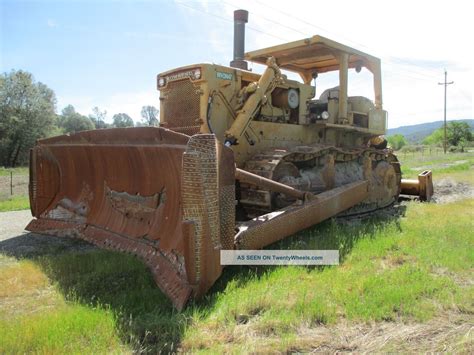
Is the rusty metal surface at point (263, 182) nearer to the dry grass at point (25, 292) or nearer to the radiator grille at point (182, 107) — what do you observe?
the radiator grille at point (182, 107)

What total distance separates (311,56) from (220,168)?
5028 millimetres

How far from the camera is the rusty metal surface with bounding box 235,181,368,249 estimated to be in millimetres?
4223

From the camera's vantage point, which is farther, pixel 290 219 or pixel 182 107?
pixel 182 107

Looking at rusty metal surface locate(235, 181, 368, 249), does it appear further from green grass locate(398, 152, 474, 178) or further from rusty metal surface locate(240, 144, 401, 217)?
green grass locate(398, 152, 474, 178)

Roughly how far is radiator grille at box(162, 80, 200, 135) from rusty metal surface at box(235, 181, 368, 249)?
77.1 inches

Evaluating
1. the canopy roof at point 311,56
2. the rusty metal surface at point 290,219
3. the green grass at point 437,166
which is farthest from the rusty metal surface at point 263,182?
the green grass at point 437,166

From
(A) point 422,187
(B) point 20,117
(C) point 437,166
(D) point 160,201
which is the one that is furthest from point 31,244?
(B) point 20,117

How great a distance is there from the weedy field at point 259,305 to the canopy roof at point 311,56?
12.2ft

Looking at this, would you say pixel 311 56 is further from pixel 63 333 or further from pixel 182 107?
pixel 63 333

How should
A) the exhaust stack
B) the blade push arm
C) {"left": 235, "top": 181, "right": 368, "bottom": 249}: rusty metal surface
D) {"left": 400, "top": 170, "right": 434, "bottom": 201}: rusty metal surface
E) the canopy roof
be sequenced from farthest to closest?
{"left": 400, "top": 170, "right": 434, "bottom": 201}: rusty metal surface, the exhaust stack, the canopy roof, the blade push arm, {"left": 235, "top": 181, "right": 368, "bottom": 249}: rusty metal surface

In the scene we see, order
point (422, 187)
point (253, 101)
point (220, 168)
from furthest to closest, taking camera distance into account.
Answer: point (422, 187)
point (253, 101)
point (220, 168)

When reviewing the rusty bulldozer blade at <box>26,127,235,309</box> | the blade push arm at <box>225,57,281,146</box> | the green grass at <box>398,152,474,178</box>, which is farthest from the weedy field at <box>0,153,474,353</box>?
the green grass at <box>398,152,474,178</box>

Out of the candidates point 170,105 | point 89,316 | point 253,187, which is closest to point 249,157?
point 253,187

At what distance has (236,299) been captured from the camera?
11.3 feet
